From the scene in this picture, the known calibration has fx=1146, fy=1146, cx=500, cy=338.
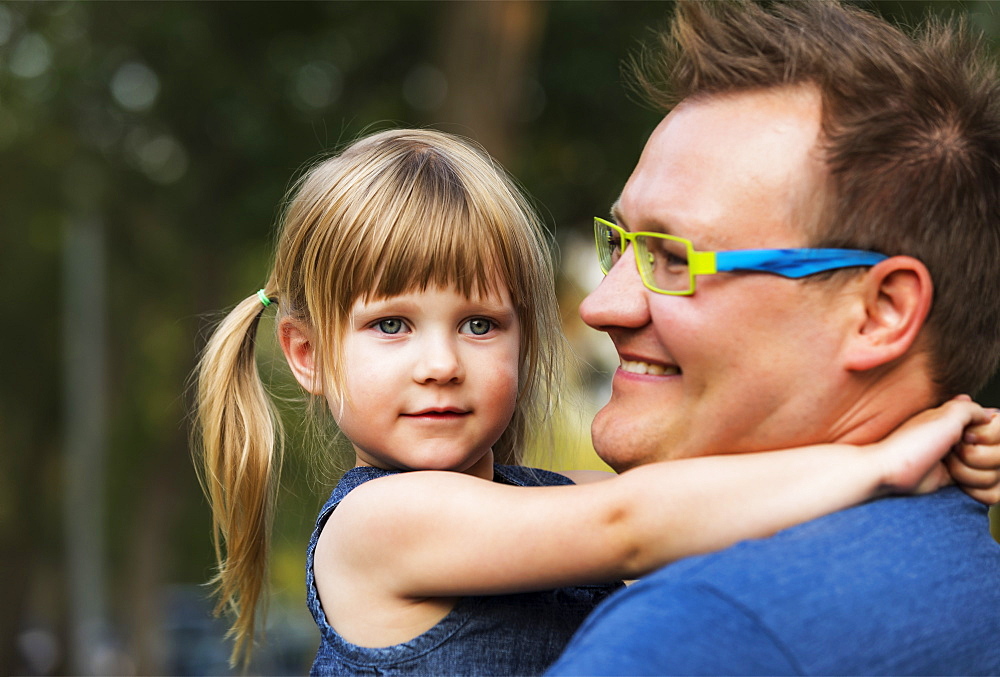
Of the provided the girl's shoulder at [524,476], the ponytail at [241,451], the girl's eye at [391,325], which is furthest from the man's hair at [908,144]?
the ponytail at [241,451]

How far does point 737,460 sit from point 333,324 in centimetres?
112

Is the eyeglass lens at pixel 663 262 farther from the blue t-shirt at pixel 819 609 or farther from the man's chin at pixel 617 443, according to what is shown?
the blue t-shirt at pixel 819 609

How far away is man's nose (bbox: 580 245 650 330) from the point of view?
101 inches

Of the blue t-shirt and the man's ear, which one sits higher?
the man's ear

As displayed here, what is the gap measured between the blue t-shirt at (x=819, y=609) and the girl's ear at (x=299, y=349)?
1301 millimetres

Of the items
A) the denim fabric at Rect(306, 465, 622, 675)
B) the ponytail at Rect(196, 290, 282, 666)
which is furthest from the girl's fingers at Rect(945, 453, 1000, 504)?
the ponytail at Rect(196, 290, 282, 666)

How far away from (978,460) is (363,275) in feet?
4.72

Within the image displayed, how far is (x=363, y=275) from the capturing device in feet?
9.16

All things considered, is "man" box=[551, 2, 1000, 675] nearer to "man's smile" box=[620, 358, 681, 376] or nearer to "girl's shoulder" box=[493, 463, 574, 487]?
"man's smile" box=[620, 358, 681, 376]

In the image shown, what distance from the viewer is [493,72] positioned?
9.66 m

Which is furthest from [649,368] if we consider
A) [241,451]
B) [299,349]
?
[241,451]

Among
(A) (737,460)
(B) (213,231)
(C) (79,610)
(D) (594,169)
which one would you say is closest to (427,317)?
(A) (737,460)

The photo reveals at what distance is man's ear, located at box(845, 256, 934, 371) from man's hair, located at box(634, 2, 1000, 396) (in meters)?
0.04

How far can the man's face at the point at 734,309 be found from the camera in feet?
7.82
